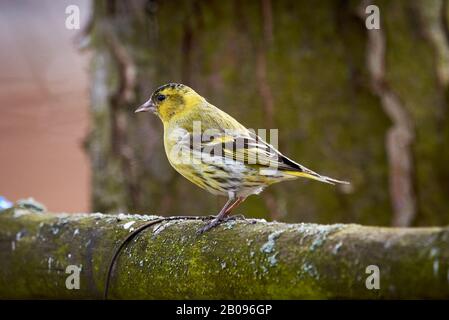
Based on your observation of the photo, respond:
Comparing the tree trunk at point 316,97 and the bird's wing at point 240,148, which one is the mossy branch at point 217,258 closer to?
the bird's wing at point 240,148

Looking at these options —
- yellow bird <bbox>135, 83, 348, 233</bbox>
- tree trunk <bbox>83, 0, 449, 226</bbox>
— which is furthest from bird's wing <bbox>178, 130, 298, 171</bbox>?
tree trunk <bbox>83, 0, 449, 226</bbox>

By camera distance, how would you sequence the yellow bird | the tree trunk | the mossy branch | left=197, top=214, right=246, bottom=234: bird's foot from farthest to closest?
the tree trunk → the yellow bird → left=197, top=214, right=246, bottom=234: bird's foot → the mossy branch

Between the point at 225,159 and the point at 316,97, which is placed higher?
the point at 316,97

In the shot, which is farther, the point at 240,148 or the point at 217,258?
the point at 240,148

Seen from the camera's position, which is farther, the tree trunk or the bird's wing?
the tree trunk

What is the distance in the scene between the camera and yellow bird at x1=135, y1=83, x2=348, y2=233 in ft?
8.38

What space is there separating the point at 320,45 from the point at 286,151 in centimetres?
49

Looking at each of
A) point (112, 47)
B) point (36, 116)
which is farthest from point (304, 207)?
point (36, 116)

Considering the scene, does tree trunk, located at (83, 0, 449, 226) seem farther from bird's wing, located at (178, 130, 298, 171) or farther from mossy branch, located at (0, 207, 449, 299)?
mossy branch, located at (0, 207, 449, 299)

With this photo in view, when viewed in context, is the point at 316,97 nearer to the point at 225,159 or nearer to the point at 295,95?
the point at 295,95

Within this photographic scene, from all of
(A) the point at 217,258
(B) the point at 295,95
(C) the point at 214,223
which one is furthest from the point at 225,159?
(B) the point at 295,95

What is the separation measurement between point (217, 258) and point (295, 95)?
1.79m

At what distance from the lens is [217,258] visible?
1971 millimetres

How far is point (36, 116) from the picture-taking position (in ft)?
21.6
